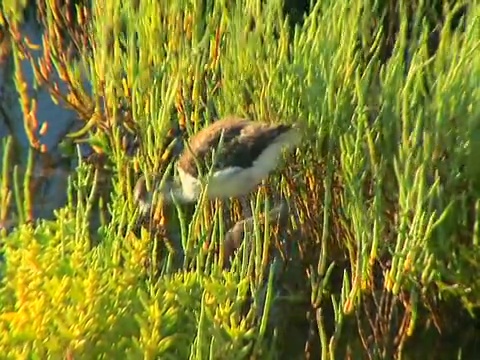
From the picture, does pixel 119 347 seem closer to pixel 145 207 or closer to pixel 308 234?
pixel 145 207

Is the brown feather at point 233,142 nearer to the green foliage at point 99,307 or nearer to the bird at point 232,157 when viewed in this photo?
the bird at point 232,157

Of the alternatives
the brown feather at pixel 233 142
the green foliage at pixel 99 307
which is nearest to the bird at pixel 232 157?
the brown feather at pixel 233 142

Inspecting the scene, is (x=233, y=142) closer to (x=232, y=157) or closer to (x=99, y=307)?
(x=232, y=157)

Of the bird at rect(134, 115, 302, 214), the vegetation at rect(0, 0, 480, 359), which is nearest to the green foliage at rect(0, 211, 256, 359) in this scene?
the vegetation at rect(0, 0, 480, 359)

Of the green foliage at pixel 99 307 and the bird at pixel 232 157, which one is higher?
the green foliage at pixel 99 307

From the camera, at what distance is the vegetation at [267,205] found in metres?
1.72

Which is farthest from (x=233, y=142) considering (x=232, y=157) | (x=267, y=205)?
(x=267, y=205)

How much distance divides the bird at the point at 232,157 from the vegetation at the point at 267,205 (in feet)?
0.21

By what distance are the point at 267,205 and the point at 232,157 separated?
59cm

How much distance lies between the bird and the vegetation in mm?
64

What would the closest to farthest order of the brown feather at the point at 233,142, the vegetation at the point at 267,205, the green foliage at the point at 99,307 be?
1. the green foliage at the point at 99,307
2. the vegetation at the point at 267,205
3. the brown feather at the point at 233,142

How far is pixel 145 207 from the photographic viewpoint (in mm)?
2402

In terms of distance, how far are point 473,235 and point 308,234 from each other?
491mm

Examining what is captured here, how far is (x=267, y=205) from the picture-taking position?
1.92 m
